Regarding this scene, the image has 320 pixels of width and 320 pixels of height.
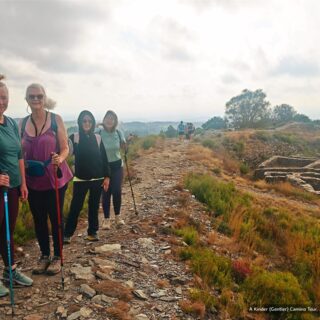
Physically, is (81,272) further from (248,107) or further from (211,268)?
(248,107)

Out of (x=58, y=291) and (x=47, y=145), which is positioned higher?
(x=47, y=145)

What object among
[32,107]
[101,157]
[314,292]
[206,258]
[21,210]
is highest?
[32,107]

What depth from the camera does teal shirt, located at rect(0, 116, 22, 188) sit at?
355 cm

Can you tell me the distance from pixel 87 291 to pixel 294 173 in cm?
1658

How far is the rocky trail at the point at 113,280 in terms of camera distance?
3.82m

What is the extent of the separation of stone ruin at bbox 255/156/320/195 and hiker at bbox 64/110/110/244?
12.6 meters

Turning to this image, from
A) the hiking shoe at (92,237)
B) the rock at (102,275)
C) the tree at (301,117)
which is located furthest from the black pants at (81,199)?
the tree at (301,117)

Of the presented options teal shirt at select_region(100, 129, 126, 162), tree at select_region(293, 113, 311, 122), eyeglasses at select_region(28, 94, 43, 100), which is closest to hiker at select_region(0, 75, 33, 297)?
eyeglasses at select_region(28, 94, 43, 100)

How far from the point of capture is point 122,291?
4293mm

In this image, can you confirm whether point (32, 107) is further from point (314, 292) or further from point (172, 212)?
point (314, 292)

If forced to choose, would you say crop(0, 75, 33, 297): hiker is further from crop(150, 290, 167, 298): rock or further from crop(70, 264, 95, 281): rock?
crop(150, 290, 167, 298): rock

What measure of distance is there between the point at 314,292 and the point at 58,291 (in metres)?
4.58

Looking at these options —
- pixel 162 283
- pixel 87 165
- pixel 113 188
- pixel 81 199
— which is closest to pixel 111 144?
pixel 113 188

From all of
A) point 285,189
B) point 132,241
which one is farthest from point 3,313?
point 285,189
